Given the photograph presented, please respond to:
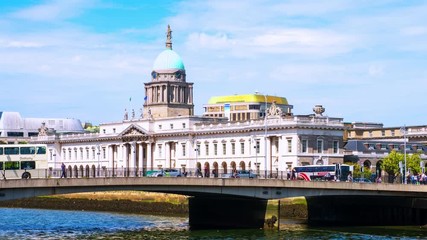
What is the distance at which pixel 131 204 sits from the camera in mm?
127000

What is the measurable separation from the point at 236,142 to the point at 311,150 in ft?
57.8

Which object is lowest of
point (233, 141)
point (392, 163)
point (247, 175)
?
point (247, 175)

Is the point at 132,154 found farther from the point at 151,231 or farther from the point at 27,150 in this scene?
the point at 151,231

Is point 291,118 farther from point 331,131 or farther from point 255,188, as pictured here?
point 255,188

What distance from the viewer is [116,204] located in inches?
5089

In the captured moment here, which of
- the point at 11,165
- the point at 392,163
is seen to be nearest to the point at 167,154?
the point at 392,163

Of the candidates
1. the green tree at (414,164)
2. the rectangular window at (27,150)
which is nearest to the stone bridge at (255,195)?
the rectangular window at (27,150)

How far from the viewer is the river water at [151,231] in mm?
82188

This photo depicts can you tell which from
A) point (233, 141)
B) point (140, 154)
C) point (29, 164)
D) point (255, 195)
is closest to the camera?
point (255, 195)

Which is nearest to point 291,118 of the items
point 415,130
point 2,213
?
point 415,130

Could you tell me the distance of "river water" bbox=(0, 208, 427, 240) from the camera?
3236 inches

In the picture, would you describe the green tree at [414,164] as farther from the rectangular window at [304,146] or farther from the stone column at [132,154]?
the stone column at [132,154]

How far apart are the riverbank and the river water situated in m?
8.07

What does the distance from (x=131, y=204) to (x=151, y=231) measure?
130 feet
